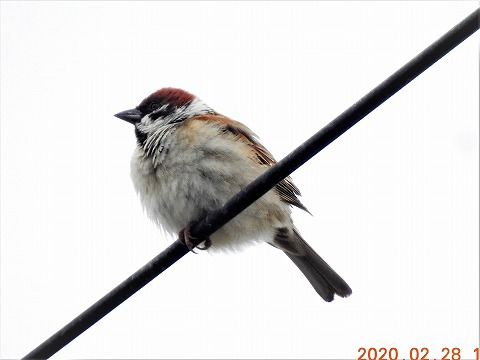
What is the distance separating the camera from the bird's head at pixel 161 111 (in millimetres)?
4938

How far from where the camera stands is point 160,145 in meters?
4.64

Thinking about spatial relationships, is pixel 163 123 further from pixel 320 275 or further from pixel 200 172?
pixel 320 275

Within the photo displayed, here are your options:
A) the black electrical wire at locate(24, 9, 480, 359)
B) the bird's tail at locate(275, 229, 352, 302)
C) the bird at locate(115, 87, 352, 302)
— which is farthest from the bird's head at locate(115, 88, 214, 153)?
the black electrical wire at locate(24, 9, 480, 359)

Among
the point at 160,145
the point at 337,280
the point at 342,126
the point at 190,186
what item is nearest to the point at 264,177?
the point at 342,126

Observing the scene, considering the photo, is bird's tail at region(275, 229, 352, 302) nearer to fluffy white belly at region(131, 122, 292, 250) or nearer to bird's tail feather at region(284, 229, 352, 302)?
bird's tail feather at region(284, 229, 352, 302)

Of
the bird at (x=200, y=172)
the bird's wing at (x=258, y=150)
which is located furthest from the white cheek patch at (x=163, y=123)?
the bird's wing at (x=258, y=150)

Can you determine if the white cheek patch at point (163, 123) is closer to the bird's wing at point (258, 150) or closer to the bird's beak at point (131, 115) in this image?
the bird's beak at point (131, 115)

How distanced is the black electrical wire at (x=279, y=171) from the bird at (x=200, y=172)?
906mm

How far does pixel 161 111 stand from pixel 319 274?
1685 mm

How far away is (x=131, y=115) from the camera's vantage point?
527 cm

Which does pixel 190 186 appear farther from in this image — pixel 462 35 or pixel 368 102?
pixel 462 35

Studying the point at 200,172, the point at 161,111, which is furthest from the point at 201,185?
the point at 161,111

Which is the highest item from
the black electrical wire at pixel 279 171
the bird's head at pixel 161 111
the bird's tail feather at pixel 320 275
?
the bird's head at pixel 161 111

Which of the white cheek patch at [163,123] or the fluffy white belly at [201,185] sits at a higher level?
the white cheek patch at [163,123]
